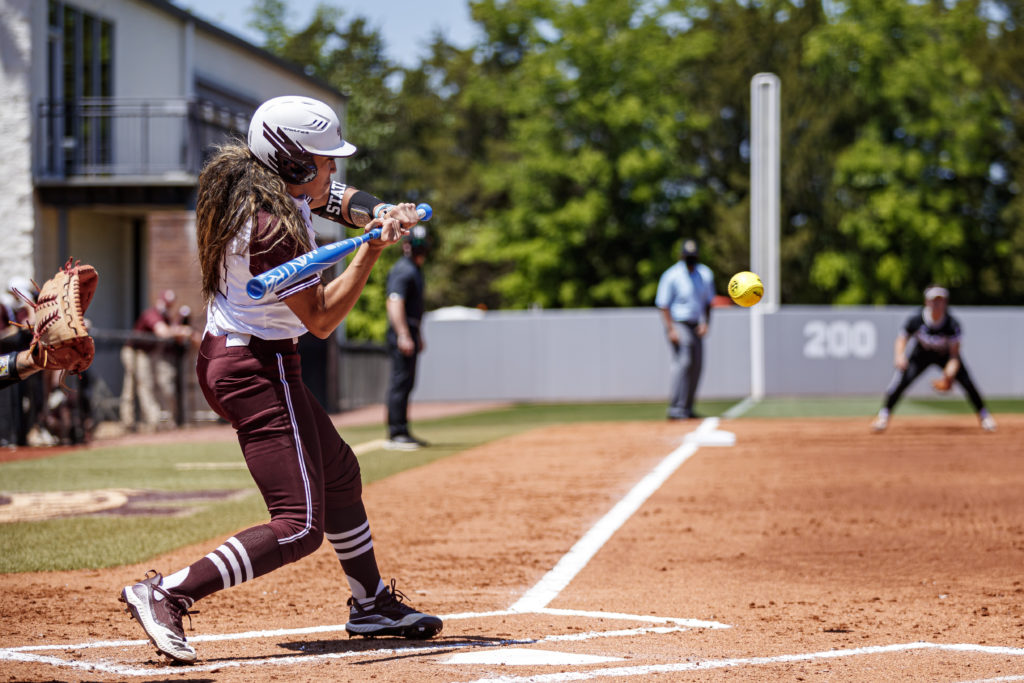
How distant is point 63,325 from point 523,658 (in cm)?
190

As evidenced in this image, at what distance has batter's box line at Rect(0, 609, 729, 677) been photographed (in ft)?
13.6

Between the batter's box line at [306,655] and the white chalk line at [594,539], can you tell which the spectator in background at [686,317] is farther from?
the batter's box line at [306,655]

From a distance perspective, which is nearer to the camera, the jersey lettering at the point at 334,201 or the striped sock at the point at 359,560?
the jersey lettering at the point at 334,201

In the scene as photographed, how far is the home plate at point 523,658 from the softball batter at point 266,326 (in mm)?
670

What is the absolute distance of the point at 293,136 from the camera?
13.7ft

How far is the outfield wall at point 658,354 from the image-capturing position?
28.4 meters

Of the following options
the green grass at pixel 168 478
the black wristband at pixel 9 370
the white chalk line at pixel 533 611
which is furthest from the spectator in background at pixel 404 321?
the black wristband at pixel 9 370

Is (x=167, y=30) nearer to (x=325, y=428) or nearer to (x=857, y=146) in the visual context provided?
(x=325, y=428)

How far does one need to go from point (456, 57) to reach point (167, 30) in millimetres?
32894

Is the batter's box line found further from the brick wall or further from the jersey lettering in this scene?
the brick wall

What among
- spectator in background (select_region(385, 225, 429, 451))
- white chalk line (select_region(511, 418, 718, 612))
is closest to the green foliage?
spectator in background (select_region(385, 225, 429, 451))

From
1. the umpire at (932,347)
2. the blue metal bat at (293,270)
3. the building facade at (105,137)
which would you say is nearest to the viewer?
the blue metal bat at (293,270)

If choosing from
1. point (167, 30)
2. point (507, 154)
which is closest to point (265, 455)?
point (167, 30)

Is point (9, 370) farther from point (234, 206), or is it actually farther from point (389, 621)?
point (389, 621)
